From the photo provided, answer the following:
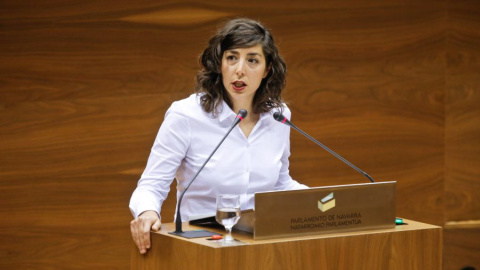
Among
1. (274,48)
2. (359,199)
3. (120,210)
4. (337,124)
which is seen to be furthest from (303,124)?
(359,199)

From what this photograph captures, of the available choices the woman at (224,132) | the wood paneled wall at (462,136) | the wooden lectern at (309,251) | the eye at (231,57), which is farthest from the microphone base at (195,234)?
the wood paneled wall at (462,136)

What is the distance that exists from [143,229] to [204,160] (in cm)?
40

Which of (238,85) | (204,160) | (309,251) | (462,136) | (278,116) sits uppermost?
(462,136)

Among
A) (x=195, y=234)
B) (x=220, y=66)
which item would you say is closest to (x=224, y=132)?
(x=220, y=66)

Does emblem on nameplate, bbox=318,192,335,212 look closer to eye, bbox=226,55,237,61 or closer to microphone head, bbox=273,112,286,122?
microphone head, bbox=273,112,286,122

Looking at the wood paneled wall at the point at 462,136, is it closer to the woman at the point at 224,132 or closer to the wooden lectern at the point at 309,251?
the woman at the point at 224,132

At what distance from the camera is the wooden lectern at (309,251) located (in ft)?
6.01

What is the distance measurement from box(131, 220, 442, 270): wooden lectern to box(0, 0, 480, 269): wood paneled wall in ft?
4.75

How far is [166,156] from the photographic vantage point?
2.29 meters

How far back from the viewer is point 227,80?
2.37m

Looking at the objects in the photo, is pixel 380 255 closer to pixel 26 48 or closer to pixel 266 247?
pixel 266 247

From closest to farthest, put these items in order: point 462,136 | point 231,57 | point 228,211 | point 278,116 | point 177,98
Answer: point 228,211 → point 278,116 → point 231,57 → point 177,98 → point 462,136

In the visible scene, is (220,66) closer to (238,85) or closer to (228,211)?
(238,85)

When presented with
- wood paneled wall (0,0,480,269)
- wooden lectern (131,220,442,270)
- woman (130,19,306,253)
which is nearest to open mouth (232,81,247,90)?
woman (130,19,306,253)
